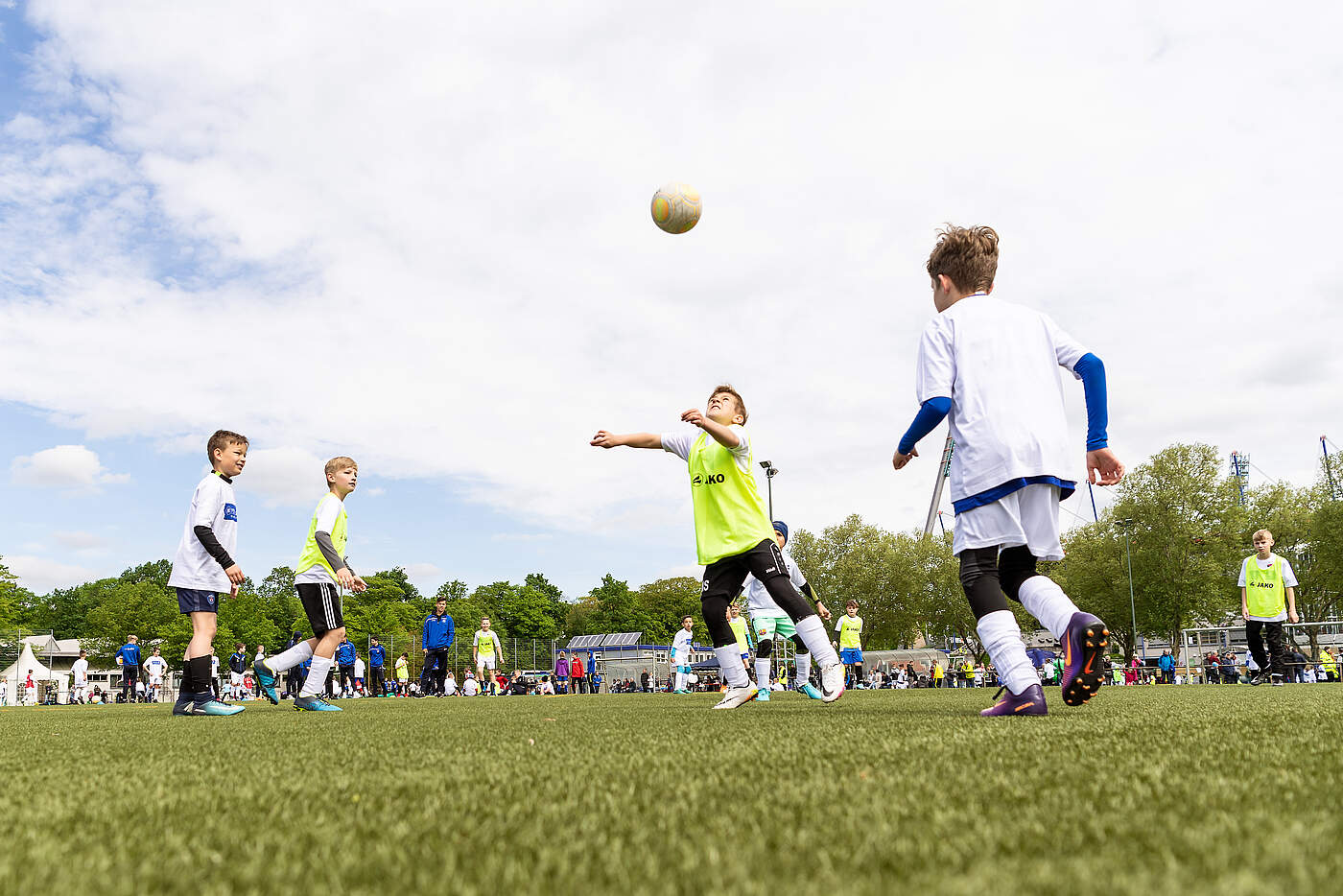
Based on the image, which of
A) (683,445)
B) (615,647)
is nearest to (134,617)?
(615,647)

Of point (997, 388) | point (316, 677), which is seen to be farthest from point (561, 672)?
point (997, 388)

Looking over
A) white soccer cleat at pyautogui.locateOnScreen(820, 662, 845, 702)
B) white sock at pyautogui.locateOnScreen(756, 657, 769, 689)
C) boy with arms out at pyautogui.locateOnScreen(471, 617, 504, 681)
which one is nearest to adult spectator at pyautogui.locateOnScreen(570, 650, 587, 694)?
Answer: boy with arms out at pyautogui.locateOnScreen(471, 617, 504, 681)

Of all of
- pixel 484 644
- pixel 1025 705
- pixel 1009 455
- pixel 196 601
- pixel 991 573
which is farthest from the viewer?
pixel 484 644

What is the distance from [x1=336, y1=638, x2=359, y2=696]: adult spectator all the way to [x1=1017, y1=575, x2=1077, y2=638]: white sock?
26642mm

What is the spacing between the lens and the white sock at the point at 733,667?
652 cm

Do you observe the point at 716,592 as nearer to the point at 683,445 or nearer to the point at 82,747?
the point at 683,445

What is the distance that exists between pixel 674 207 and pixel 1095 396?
5.26 m

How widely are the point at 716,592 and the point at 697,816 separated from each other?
4.57m

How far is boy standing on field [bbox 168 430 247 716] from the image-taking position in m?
7.34

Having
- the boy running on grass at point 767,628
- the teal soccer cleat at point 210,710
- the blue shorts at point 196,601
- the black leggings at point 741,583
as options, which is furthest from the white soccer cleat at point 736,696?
the boy running on grass at point 767,628

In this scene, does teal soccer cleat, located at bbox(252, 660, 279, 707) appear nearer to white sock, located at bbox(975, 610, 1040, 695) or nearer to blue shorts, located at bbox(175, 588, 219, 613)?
blue shorts, located at bbox(175, 588, 219, 613)

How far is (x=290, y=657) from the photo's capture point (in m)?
9.02

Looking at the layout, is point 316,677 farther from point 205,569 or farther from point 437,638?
point 437,638

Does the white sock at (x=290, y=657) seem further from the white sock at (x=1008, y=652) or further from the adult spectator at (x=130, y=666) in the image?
the adult spectator at (x=130, y=666)
